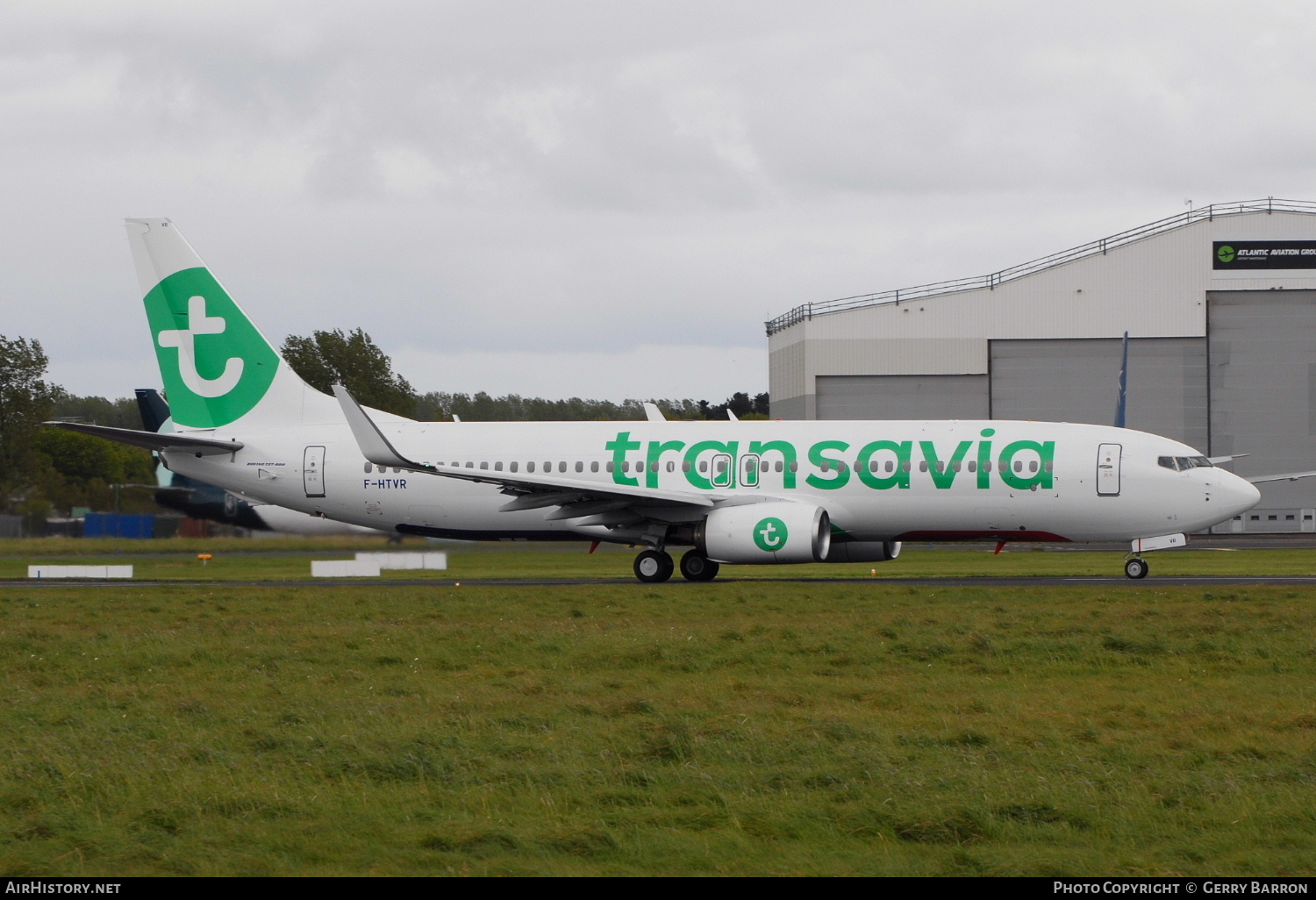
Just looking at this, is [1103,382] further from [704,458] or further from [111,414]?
[111,414]

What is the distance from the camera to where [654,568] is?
30.8 metres

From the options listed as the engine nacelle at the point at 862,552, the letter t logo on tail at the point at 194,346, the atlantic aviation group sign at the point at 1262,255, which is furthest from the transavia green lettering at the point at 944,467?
the atlantic aviation group sign at the point at 1262,255

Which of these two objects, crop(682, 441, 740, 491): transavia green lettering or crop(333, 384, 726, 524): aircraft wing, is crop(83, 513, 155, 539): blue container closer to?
crop(333, 384, 726, 524): aircraft wing

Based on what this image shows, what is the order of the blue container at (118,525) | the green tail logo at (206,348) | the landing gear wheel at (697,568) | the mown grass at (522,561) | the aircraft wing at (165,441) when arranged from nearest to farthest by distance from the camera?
the aircraft wing at (165,441)
the landing gear wheel at (697,568)
the green tail logo at (206,348)
the mown grass at (522,561)
the blue container at (118,525)

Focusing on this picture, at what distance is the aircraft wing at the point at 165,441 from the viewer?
29.2 metres

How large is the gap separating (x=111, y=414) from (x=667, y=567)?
5743cm

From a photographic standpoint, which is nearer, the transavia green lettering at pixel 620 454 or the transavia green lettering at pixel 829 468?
the transavia green lettering at pixel 829 468

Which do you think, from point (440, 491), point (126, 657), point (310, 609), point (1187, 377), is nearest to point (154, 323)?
point (440, 491)

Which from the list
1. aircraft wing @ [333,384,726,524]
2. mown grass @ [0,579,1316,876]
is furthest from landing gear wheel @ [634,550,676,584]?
mown grass @ [0,579,1316,876]

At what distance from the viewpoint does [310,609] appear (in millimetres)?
23484

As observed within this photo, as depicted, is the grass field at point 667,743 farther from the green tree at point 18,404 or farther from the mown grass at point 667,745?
the green tree at point 18,404

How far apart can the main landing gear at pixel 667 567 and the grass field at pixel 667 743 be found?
343 inches

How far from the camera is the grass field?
27.3ft

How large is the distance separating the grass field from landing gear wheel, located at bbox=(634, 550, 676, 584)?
8705 millimetres
